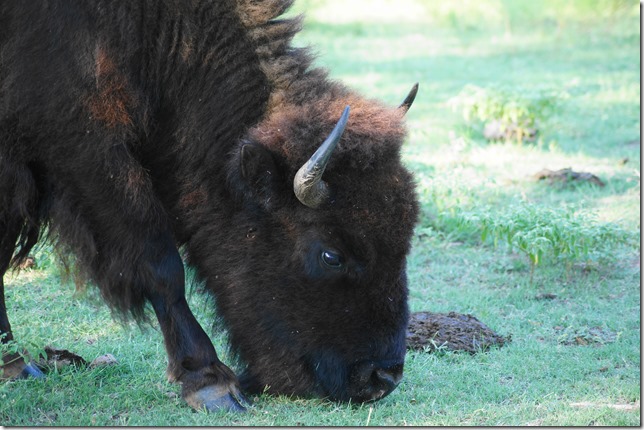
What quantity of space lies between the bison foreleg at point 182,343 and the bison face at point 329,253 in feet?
0.81

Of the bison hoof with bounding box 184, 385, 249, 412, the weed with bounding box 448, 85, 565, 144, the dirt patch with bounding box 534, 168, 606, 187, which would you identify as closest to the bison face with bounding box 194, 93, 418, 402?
the bison hoof with bounding box 184, 385, 249, 412

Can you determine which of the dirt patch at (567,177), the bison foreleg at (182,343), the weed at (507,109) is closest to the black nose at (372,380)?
the bison foreleg at (182,343)

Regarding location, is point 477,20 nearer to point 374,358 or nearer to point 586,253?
point 586,253

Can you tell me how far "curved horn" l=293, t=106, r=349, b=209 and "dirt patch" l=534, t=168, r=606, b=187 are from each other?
526 cm

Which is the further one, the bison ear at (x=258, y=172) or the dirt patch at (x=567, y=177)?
the dirt patch at (x=567, y=177)

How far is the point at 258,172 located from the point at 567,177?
5.43m

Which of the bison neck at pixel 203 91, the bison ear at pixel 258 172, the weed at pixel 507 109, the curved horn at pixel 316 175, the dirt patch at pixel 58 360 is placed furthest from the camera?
the weed at pixel 507 109

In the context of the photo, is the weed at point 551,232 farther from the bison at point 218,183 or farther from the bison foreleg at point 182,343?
the bison foreleg at point 182,343

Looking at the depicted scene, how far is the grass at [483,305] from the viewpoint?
468 centimetres

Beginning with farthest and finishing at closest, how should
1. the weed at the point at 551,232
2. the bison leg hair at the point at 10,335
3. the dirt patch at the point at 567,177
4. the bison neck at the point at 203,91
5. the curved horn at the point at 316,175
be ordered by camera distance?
the dirt patch at the point at 567,177
the weed at the point at 551,232
the bison leg hair at the point at 10,335
the bison neck at the point at 203,91
the curved horn at the point at 316,175

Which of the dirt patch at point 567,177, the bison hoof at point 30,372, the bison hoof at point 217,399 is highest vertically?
the bison hoof at point 30,372

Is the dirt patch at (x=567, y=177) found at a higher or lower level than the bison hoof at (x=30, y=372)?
lower

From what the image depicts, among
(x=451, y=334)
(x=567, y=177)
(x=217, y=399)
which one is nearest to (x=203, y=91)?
(x=217, y=399)

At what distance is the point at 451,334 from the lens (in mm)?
5816
